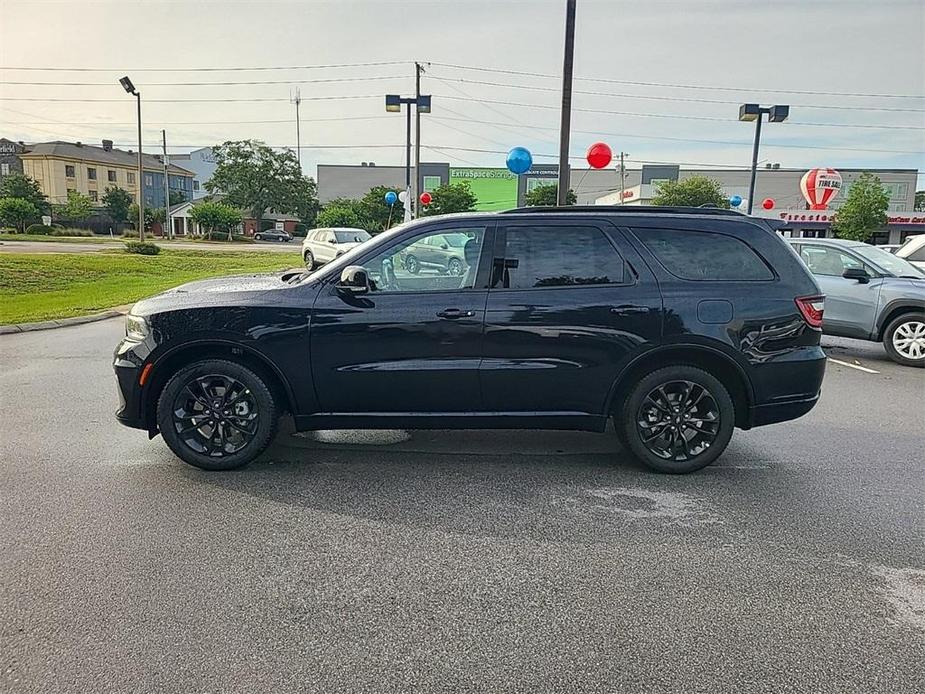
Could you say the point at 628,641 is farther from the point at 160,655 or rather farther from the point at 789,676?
the point at 160,655

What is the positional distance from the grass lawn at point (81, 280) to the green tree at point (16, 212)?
40.9m

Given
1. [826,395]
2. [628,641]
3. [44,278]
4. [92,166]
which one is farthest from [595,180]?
[628,641]

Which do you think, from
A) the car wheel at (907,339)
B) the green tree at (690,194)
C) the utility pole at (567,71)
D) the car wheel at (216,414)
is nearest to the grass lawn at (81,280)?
the utility pole at (567,71)

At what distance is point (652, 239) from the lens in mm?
4902

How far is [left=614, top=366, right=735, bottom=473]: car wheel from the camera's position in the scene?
4.87m

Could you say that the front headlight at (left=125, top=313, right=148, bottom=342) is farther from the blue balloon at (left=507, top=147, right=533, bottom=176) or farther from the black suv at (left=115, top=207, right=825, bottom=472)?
the blue balloon at (left=507, top=147, right=533, bottom=176)

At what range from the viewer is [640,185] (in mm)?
62438

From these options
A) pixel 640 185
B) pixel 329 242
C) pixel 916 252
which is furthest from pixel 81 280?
pixel 640 185

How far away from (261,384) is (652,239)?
9.70ft

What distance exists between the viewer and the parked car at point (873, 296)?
9.27 metres

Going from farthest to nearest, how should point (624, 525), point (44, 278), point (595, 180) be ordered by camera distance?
point (595, 180), point (44, 278), point (624, 525)

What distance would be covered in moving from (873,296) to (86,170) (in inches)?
3846

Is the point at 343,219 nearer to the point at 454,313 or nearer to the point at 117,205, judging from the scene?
the point at 117,205

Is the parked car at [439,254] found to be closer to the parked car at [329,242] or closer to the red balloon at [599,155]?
the red balloon at [599,155]
